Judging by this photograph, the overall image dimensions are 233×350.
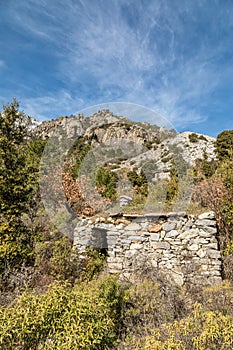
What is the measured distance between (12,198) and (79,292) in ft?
13.7

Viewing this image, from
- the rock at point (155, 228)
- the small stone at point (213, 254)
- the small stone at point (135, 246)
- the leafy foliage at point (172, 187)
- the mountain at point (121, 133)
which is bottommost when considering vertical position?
the small stone at point (213, 254)

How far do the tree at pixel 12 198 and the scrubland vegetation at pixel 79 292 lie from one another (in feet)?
0.08

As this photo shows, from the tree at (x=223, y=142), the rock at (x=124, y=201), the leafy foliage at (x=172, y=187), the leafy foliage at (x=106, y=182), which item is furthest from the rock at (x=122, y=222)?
the tree at (x=223, y=142)

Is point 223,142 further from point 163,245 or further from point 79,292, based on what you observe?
point 79,292

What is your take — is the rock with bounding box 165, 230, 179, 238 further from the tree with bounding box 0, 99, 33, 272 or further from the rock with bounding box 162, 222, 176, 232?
the tree with bounding box 0, 99, 33, 272

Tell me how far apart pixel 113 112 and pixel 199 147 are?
11041mm

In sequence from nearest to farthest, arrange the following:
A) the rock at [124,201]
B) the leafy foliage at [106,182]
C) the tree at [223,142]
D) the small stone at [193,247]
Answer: the small stone at [193,247]
the rock at [124,201]
the leafy foliage at [106,182]
the tree at [223,142]

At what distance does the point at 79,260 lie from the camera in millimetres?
6160

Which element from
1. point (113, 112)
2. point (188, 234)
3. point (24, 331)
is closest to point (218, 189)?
point (188, 234)

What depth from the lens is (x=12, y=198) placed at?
6.22 metres

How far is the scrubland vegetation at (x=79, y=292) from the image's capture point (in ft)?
7.38

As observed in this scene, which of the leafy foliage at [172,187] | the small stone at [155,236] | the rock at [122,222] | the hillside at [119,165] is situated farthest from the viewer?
the leafy foliage at [172,187]

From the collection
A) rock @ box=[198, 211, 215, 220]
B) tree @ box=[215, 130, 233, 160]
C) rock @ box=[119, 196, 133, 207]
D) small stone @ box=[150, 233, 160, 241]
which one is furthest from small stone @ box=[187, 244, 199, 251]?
tree @ box=[215, 130, 233, 160]

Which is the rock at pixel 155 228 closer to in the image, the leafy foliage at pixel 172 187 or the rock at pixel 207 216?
the rock at pixel 207 216
